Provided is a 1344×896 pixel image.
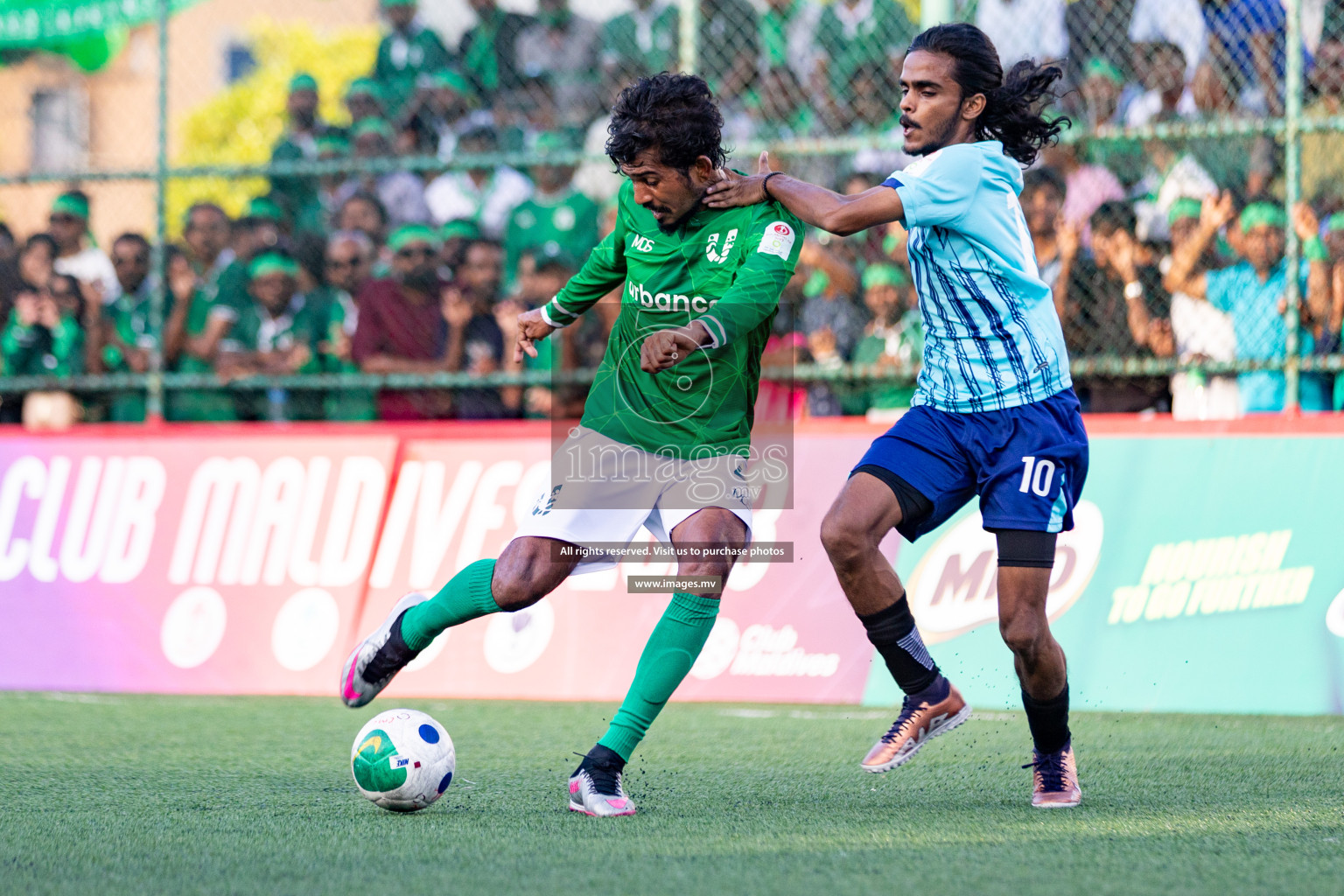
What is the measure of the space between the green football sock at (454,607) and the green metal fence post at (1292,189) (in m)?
4.40

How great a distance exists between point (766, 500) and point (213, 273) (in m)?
4.02

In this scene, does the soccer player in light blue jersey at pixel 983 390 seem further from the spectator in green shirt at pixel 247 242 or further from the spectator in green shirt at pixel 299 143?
→ the spectator in green shirt at pixel 299 143

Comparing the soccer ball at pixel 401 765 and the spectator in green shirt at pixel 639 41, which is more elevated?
the spectator in green shirt at pixel 639 41

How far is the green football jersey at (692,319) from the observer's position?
447 centimetres

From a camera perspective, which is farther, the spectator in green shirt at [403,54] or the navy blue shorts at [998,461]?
the spectator in green shirt at [403,54]

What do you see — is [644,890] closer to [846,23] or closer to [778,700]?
[778,700]

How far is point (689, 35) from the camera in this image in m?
8.13

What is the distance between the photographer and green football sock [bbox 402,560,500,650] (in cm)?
457

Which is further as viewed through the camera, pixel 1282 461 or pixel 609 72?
pixel 609 72

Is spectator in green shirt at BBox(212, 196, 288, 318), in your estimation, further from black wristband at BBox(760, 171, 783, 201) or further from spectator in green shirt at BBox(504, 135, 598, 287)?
black wristband at BBox(760, 171, 783, 201)

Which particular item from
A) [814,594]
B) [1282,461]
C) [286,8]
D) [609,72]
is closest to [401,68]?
[609,72]

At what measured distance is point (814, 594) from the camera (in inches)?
284

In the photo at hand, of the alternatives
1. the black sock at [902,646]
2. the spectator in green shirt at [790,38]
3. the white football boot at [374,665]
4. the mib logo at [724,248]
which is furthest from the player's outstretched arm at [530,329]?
the spectator in green shirt at [790,38]

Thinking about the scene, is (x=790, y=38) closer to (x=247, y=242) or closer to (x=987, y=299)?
(x=247, y=242)
